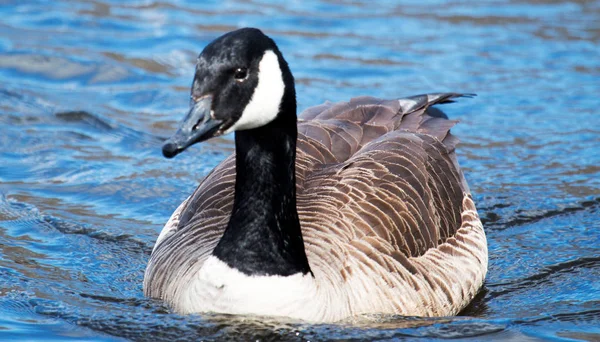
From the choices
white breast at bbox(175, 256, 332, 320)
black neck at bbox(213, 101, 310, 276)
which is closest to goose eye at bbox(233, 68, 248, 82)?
black neck at bbox(213, 101, 310, 276)

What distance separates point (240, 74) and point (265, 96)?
0.20 m

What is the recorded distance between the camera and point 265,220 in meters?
6.50

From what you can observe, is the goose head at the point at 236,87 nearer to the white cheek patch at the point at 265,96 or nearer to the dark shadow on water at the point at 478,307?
the white cheek patch at the point at 265,96

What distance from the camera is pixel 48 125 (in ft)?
38.8

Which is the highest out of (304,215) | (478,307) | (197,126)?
(197,126)

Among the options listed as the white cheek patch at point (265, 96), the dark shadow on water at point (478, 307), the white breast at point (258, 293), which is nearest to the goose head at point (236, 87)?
the white cheek patch at point (265, 96)

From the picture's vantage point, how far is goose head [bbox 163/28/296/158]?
584 centimetres

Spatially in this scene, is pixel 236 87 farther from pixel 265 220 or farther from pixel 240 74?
pixel 265 220

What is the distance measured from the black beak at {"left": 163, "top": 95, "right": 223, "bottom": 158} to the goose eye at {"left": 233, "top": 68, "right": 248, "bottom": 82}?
21 centimetres

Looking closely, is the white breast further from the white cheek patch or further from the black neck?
the white cheek patch

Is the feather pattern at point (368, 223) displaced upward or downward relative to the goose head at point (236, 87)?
downward

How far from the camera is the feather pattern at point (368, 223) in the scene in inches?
269

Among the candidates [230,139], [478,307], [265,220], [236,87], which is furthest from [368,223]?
[230,139]

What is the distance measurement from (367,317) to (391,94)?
6775 mm
